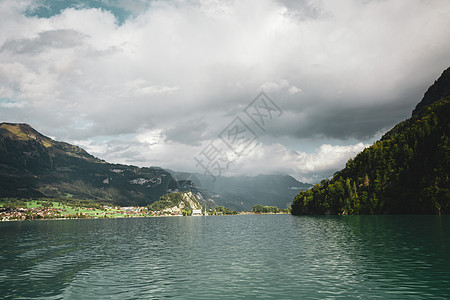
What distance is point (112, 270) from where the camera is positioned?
139 ft

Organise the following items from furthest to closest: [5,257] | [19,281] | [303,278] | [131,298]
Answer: [5,257]
[19,281]
[303,278]
[131,298]

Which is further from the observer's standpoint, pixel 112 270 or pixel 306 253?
pixel 306 253

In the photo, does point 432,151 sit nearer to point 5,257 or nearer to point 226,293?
point 226,293

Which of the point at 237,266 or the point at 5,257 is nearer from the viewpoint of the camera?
the point at 237,266

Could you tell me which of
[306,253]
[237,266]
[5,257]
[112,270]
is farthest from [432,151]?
[5,257]

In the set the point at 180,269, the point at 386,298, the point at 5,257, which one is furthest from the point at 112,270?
the point at 386,298

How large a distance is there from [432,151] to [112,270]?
203455 millimetres

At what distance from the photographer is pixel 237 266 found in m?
42.0

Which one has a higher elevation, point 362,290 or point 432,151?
point 432,151

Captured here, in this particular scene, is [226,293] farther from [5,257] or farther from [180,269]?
[5,257]

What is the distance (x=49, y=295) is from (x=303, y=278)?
2771 cm

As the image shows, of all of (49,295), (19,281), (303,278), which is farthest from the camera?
(19,281)

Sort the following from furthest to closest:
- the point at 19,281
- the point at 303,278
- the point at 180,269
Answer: the point at 180,269 → the point at 19,281 → the point at 303,278

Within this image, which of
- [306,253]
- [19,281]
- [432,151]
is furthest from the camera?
[432,151]
